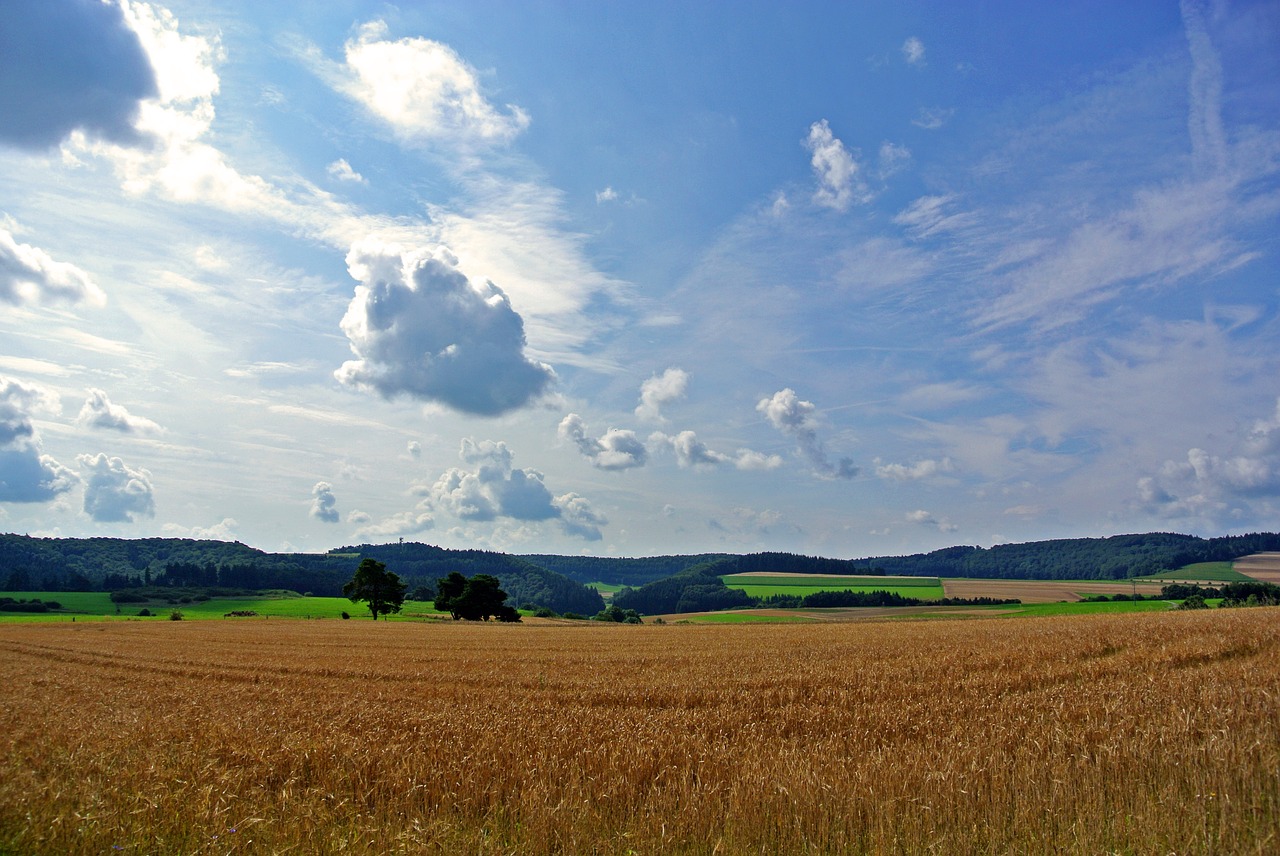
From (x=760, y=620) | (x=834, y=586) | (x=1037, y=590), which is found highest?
(x=1037, y=590)

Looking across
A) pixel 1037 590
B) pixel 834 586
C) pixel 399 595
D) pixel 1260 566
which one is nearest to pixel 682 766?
pixel 399 595

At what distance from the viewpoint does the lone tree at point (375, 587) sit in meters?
96.4

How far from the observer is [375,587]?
319 feet

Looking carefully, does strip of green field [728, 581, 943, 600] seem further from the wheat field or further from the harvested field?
the wheat field

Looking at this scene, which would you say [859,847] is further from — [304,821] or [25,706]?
[25,706]

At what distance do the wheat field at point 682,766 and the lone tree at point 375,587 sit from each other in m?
82.4

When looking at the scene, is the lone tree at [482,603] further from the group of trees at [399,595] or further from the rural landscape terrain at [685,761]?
the rural landscape terrain at [685,761]

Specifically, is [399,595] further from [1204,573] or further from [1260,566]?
[1260,566]

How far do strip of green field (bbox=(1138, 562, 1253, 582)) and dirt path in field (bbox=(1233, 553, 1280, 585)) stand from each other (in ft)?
6.17

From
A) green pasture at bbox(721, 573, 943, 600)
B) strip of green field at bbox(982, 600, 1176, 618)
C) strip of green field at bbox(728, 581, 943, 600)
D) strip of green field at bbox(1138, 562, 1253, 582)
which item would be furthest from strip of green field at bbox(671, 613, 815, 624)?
strip of green field at bbox(1138, 562, 1253, 582)

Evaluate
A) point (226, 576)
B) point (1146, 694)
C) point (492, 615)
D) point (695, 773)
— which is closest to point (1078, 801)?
point (695, 773)

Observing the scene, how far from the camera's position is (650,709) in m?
15.1

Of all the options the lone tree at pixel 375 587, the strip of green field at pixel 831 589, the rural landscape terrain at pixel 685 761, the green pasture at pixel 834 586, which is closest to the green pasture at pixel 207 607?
the lone tree at pixel 375 587

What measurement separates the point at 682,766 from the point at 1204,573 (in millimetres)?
198512
